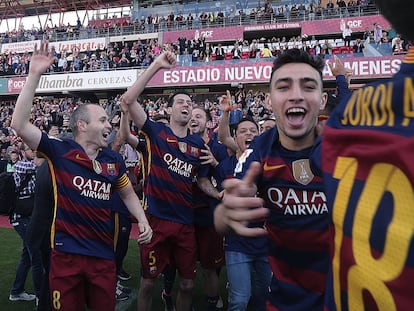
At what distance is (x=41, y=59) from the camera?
2959 millimetres

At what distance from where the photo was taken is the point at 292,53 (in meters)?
2.27

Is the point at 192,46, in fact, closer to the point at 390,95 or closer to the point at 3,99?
the point at 3,99

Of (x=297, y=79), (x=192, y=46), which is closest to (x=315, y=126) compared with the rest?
(x=297, y=79)

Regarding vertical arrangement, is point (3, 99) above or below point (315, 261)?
above

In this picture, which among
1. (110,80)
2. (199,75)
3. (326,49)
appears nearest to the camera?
(326,49)

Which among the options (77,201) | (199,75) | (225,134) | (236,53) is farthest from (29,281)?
(236,53)

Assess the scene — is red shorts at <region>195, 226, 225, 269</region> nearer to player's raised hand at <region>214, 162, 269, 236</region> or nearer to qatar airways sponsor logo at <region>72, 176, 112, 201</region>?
qatar airways sponsor logo at <region>72, 176, 112, 201</region>

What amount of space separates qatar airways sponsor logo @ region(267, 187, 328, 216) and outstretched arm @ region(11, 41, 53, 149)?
72.7 inches

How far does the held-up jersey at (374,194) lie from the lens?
32.7 inches

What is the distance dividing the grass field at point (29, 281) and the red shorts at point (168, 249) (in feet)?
2.93

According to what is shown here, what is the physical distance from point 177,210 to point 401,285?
3337 mm

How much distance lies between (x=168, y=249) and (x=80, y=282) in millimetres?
1137

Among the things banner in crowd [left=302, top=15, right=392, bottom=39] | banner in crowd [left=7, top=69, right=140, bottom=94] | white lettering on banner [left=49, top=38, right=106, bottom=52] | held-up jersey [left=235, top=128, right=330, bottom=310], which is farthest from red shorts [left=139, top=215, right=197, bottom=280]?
white lettering on banner [left=49, top=38, right=106, bottom=52]

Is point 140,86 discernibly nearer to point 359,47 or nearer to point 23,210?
point 23,210
